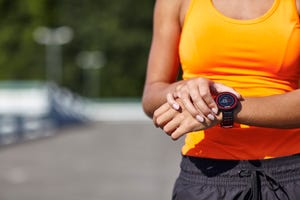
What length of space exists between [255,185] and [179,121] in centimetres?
31

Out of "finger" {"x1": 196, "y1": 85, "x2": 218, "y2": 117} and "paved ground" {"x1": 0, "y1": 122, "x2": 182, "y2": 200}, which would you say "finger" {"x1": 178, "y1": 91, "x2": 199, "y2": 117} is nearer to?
"finger" {"x1": 196, "y1": 85, "x2": 218, "y2": 117}

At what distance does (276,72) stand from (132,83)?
68.8 metres

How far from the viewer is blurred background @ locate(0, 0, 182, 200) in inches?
611

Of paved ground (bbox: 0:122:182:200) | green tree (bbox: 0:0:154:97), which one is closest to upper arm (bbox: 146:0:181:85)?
paved ground (bbox: 0:122:182:200)

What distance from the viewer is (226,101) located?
2.51 metres

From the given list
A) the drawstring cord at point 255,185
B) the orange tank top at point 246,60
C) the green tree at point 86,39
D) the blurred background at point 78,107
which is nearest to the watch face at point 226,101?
the orange tank top at point 246,60

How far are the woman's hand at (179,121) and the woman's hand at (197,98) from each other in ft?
0.04

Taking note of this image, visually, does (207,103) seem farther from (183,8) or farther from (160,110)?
(183,8)

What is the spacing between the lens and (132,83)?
7138 centimetres

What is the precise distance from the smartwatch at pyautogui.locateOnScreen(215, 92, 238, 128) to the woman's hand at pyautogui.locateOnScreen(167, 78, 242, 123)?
0.05ft

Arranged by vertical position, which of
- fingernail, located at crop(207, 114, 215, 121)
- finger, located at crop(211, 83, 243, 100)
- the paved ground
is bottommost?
the paved ground

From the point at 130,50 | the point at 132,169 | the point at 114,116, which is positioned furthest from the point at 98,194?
the point at 130,50

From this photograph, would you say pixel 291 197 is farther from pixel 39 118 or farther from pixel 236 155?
pixel 39 118

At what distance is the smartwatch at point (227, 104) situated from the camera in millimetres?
2510
